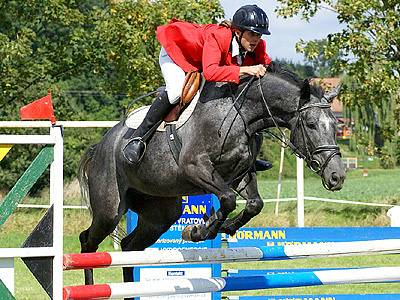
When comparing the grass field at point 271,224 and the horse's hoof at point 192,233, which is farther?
the grass field at point 271,224

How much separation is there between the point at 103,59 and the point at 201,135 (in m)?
10.7

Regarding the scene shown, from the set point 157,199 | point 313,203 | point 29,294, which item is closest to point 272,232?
point 157,199

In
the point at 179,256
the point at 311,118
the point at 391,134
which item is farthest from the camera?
the point at 391,134

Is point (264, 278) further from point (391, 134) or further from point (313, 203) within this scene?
point (313, 203)

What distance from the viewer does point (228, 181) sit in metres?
4.95

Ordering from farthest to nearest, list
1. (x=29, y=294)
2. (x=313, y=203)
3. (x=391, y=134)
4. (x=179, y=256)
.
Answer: (x=313, y=203)
(x=391, y=134)
(x=29, y=294)
(x=179, y=256)

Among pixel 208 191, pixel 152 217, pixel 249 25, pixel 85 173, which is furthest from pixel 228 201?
pixel 85 173

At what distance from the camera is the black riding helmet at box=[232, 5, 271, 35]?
485cm

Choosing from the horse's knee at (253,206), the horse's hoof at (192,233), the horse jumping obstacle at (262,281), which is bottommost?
the horse jumping obstacle at (262,281)

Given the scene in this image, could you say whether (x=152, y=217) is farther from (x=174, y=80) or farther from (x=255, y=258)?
(x=255, y=258)

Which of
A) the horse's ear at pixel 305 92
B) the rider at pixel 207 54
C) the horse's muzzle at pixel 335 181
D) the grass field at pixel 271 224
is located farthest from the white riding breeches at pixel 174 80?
the grass field at pixel 271 224

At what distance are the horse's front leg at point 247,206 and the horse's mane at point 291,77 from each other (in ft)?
1.97

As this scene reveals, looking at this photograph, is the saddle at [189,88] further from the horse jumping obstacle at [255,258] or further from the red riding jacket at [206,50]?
the horse jumping obstacle at [255,258]

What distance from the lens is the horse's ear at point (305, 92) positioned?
4.75 m
